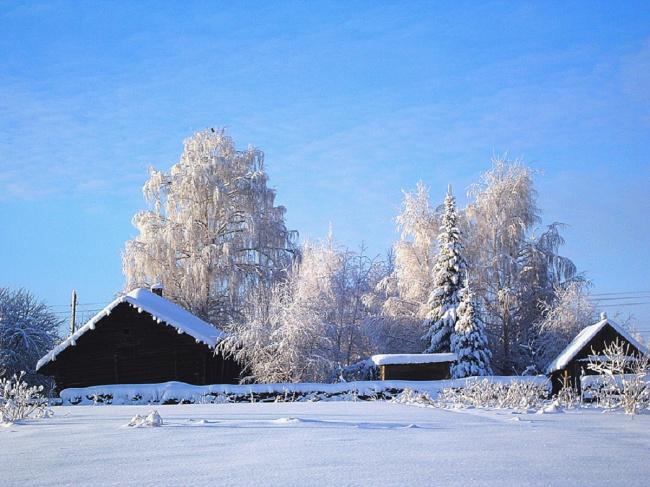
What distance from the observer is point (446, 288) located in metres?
32.3

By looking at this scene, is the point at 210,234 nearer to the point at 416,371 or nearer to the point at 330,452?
the point at 416,371

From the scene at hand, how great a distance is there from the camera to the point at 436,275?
108 feet

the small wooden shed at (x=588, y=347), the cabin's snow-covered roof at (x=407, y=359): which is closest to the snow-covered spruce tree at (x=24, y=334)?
the cabin's snow-covered roof at (x=407, y=359)

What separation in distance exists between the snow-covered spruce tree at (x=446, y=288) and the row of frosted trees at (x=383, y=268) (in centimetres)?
6

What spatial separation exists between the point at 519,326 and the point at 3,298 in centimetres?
3051

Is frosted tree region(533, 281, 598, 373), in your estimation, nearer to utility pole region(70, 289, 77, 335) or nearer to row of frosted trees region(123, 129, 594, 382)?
row of frosted trees region(123, 129, 594, 382)

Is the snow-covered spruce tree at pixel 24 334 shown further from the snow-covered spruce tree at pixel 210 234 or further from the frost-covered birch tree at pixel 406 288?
the frost-covered birch tree at pixel 406 288

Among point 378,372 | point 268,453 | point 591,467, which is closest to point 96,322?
point 378,372

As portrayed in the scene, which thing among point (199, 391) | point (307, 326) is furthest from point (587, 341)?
point (199, 391)

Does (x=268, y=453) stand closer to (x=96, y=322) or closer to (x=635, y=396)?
(x=635, y=396)

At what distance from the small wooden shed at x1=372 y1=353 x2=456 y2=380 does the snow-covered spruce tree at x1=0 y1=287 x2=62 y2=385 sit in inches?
817

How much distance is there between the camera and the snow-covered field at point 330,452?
4992 mm

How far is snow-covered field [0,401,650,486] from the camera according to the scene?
4992 millimetres

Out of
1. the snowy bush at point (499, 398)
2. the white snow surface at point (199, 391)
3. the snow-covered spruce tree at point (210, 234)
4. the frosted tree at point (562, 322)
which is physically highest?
the snow-covered spruce tree at point (210, 234)
